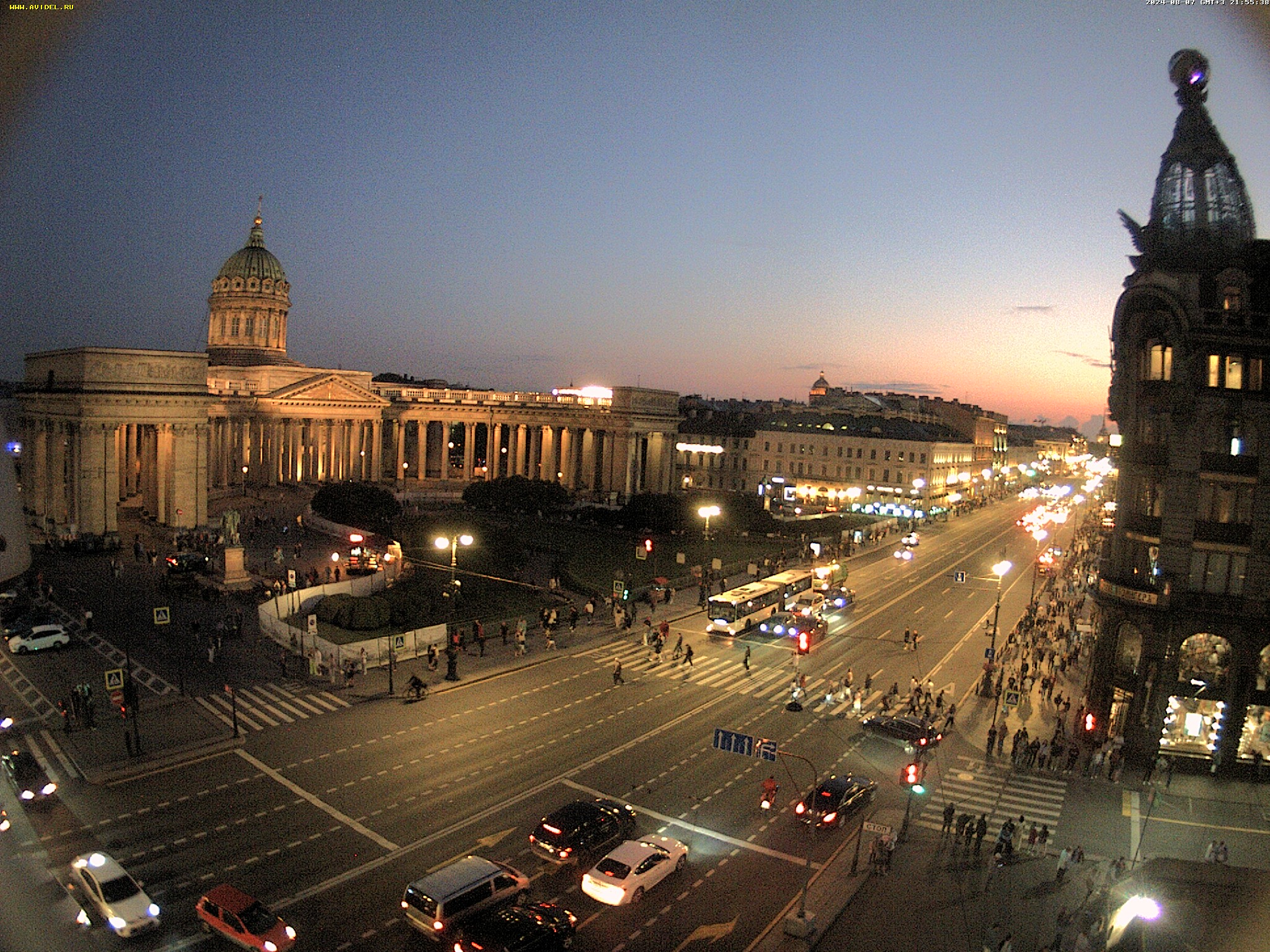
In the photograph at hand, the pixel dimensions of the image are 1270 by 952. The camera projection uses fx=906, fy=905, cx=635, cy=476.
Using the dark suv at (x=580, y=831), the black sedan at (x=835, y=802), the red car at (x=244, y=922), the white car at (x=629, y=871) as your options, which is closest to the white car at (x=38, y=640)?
the red car at (x=244, y=922)

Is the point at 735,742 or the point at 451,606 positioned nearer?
the point at 735,742

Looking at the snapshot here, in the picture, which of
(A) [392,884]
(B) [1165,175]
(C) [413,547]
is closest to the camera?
(A) [392,884]

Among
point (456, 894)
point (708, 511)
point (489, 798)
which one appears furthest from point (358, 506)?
point (456, 894)

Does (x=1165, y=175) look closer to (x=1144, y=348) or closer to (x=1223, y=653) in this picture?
(x=1144, y=348)

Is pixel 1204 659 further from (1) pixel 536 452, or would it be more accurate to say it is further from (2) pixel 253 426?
(1) pixel 536 452

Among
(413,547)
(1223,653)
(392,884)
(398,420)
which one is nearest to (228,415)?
(398,420)

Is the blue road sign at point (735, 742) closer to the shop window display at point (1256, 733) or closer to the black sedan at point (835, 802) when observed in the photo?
the black sedan at point (835, 802)

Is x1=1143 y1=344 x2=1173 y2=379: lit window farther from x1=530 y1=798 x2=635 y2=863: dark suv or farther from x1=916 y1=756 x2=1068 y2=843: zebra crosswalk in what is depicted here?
x1=530 y1=798 x2=635 y2=863: dark suv
